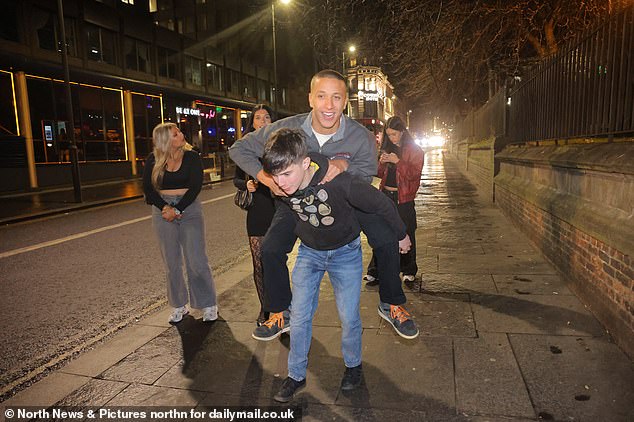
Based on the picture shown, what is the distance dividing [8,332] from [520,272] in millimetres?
5596

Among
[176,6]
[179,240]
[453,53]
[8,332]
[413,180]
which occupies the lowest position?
[8,332]

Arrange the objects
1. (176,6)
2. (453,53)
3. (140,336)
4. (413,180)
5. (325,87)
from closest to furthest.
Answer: (325,87) < (140,336) < (413,180) < (453,53) < (176,6)

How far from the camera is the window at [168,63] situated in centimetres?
2923

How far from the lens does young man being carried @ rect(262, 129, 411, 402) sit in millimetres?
2656

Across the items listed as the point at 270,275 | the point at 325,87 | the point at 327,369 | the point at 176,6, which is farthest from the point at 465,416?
the point at 176,6

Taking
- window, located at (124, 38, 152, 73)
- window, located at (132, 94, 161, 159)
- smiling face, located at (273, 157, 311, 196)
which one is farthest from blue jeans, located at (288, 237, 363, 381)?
window, located at (124, 38, 152, 73)

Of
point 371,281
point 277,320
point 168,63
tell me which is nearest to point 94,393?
point 277,320

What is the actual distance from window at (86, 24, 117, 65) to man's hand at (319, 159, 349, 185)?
24.4 meters

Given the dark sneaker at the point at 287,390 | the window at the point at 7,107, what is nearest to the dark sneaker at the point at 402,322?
the dark sneaker at the point at 287,390

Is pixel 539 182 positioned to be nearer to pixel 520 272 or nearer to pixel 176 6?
pixel 520 272

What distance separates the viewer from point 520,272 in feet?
18.3

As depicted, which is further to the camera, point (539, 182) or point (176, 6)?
point (176, 6)

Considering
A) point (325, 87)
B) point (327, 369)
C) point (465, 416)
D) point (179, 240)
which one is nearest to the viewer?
point (465, 416)

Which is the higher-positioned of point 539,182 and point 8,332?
point 539,182
